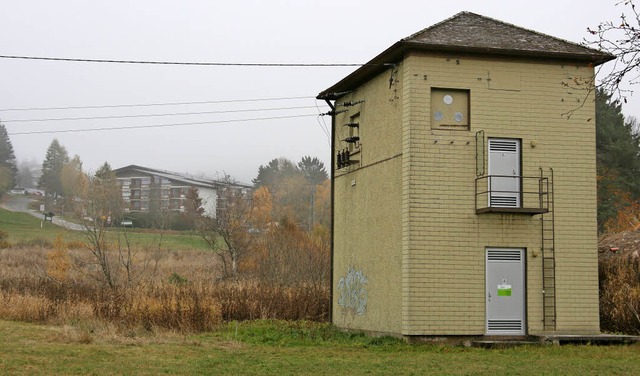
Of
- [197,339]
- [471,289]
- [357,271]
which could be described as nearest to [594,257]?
[471,289]

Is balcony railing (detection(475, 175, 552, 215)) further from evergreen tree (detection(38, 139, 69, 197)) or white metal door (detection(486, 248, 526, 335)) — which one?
evergreen tree (detection(38, 139, 69, 197))

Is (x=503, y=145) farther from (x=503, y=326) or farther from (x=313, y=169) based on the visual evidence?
(x=313, y=169)

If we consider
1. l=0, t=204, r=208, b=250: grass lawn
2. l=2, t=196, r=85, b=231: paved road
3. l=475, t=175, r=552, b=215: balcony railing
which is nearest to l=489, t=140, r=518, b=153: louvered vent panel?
l=475, t=175, r=552, b=215: balcony railing

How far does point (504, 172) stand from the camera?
69.5 feet

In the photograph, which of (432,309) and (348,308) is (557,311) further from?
(348,308)

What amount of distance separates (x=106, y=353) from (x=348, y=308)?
9003 millimetres

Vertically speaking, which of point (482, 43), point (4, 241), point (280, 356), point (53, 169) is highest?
point (53, 169)

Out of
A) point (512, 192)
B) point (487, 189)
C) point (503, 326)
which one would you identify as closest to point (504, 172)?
point (512, 192)

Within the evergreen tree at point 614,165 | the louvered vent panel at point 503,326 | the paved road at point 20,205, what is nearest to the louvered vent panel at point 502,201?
the louvered vent panel at point 503,326

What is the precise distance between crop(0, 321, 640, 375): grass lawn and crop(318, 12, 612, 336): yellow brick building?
1417mm

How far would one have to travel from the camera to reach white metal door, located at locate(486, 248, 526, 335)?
20.7 metres

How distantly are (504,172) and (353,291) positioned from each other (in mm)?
6066

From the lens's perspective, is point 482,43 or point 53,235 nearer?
point 482,43

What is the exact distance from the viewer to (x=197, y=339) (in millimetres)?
20812
